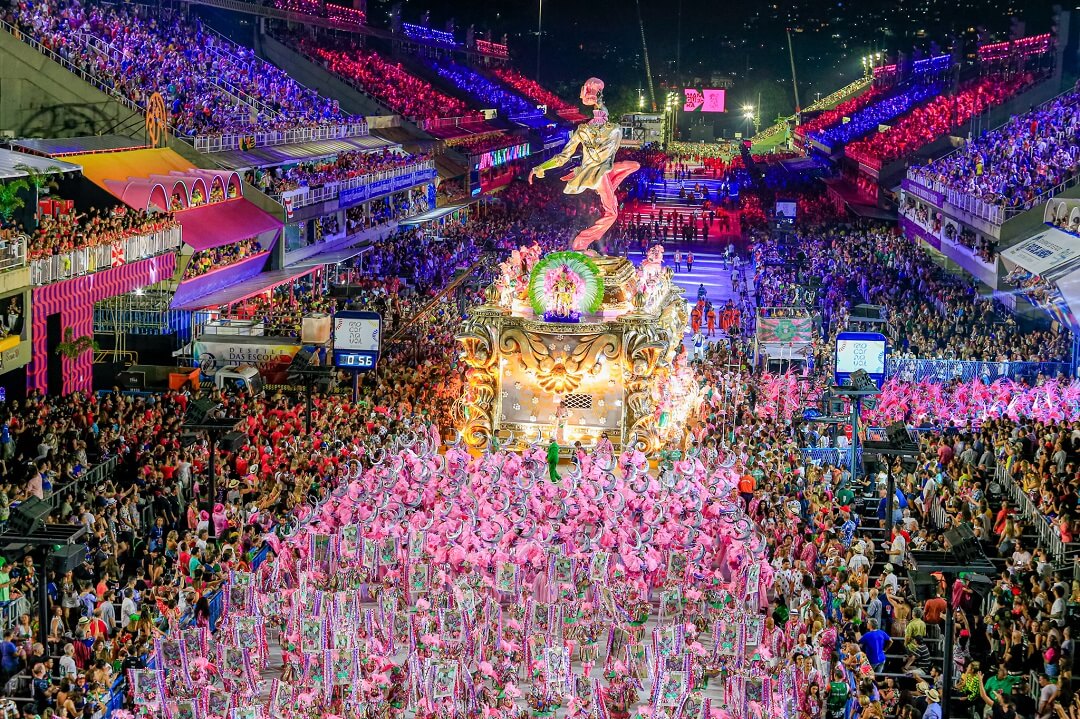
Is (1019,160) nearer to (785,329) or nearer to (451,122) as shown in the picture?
(785,329)

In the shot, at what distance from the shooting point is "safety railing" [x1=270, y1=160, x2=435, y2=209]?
45.9 meters

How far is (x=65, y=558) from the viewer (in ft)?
51.8

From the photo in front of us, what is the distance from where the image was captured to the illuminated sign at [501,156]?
74938 mm

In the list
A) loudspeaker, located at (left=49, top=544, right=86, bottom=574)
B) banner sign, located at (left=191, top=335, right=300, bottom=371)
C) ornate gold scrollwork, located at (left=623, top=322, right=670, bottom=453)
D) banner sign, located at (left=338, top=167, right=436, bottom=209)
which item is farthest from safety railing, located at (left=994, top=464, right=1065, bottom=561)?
banner sign, located at (left=338, top=167, right=436, bottom=209)

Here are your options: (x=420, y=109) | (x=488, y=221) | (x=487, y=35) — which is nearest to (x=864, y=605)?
(x=488, y=221)

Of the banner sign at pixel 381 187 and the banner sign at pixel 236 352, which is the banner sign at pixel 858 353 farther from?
the banner sign at pixel 381 187

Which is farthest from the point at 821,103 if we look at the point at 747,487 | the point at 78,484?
the point at 78,484

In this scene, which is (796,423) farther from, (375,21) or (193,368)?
(375,21)

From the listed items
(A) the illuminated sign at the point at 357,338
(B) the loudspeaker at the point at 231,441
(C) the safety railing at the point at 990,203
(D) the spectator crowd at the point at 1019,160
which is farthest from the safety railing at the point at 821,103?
(B) the loudspeaker at the point at 231,441

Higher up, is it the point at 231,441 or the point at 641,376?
the point at 641,376

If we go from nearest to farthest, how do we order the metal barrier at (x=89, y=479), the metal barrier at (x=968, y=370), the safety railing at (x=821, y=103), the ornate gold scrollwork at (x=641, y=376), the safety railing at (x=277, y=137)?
1. the metal barrier at (x=89, y=479)
2. the ornate gold scrollwork at (x=641, y=376)
3. the metal barrier at (x=968, y=370)
4. the safety railing at (x=277, y=137)
5. the safety railing at (x=821, y=103)

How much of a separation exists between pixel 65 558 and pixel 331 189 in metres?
35.4

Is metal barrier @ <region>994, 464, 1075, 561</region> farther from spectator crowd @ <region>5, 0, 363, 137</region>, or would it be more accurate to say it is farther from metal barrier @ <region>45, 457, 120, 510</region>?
spectator crowd @ <region>5, 0, 363, 137</region>

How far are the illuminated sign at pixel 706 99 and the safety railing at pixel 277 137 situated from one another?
69842 mm
